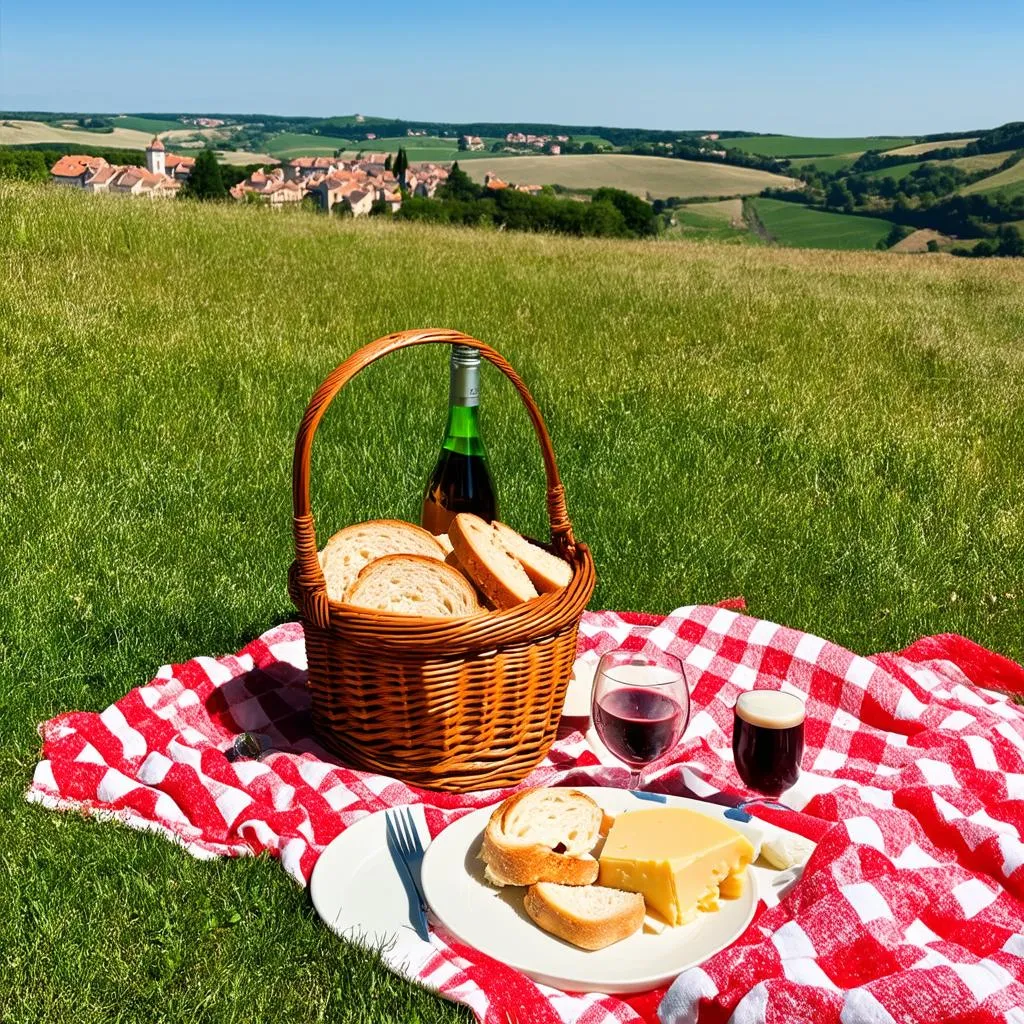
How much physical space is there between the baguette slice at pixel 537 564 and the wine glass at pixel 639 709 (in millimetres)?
398

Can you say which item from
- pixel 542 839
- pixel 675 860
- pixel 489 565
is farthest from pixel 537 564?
pixel 675 860

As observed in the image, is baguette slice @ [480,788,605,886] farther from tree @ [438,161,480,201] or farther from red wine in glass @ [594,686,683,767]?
tree @ [438,161,480,201]

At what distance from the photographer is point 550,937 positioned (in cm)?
195

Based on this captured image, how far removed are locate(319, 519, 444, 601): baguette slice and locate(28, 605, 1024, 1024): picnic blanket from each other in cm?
49

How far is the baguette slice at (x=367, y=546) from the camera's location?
8.89 feet

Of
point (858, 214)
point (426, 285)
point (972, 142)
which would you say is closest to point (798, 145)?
point (972, 142)

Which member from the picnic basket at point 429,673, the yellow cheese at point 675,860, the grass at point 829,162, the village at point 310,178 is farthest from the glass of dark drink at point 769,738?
the grass at point 829,162

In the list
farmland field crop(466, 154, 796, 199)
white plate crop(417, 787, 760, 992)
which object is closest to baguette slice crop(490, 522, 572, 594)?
white plate crop(417, 787, 760, 992)

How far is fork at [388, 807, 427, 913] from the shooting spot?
216 cm

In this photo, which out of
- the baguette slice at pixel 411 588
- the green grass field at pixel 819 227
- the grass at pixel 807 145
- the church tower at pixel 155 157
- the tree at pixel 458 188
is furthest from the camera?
the church tower at pixel 155 157

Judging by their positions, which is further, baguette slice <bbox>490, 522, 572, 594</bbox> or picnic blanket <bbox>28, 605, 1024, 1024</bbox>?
baguette slice <bbox>490, 522, 572, 594</bbox>

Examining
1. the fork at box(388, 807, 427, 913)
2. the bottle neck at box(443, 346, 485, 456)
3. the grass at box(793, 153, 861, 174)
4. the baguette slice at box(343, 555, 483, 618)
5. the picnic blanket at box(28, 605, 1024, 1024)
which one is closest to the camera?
the picnic blanket at box(28, 605, 1024, 1024)

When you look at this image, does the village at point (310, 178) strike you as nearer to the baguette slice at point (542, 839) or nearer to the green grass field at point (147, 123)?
the green grass field at point (147, 123)

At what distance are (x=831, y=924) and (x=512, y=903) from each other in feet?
1.91
